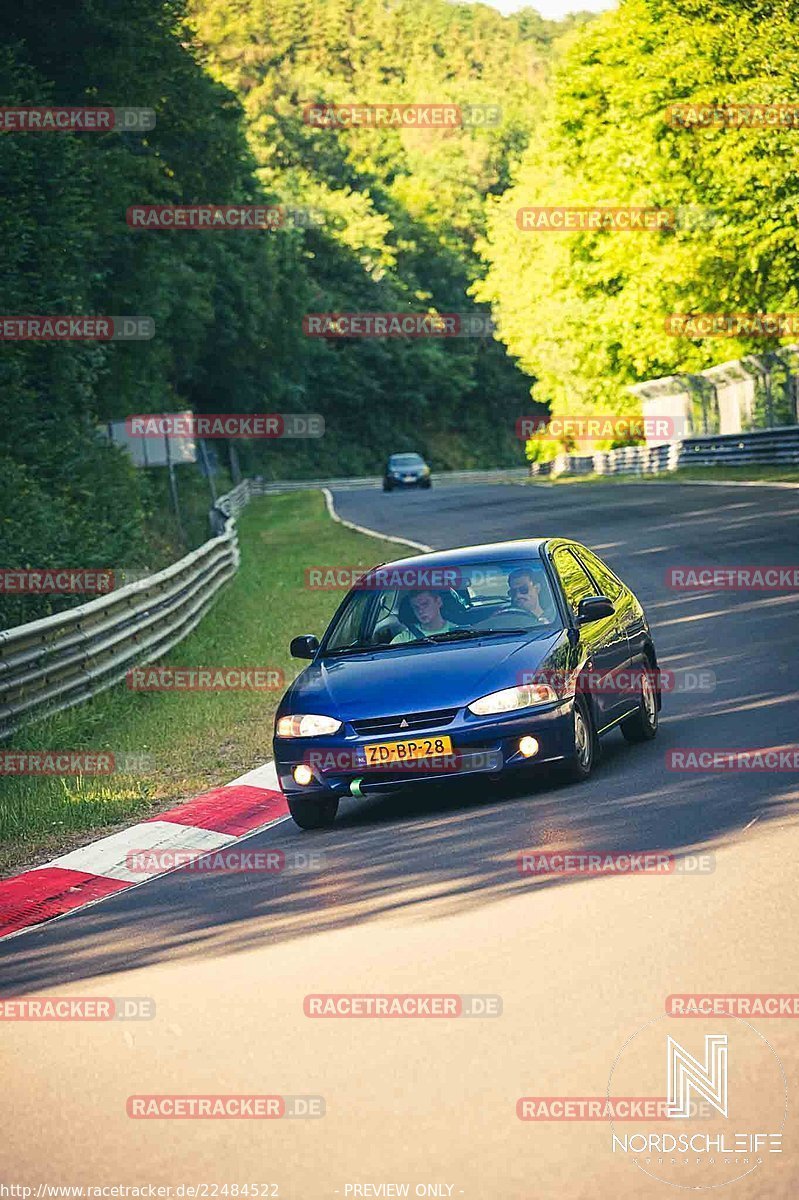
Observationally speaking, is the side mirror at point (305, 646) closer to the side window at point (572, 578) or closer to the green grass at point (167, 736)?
the green grass at point (167, 736)

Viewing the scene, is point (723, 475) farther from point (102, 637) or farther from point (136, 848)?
point (136, 848)

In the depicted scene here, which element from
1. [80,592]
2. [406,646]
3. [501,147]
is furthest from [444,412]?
[406,646]

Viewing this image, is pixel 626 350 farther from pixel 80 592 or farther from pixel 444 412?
pixel 444 412

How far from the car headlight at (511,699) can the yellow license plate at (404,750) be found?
0.25 metres

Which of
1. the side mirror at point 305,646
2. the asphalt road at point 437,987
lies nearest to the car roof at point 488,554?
the side mirror at point 305,646

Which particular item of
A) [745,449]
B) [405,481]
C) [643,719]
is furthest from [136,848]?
[405,481]

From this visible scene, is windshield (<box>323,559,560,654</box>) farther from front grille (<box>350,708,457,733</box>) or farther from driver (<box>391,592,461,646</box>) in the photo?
front grille (<box>350,708,457,733</box>)

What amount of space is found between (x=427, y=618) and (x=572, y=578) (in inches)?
42.4

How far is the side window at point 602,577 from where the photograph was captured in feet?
40.5

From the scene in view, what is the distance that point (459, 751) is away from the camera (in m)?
10.1

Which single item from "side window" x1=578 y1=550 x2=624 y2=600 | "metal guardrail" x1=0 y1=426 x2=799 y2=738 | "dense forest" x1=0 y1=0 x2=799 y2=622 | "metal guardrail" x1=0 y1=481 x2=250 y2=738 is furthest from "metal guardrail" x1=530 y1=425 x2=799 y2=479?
"side window" x1=578 y1=550 x2=624 y2=600

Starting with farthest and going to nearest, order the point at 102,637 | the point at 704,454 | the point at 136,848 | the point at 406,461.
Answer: the point at 406,461 < the point at 704,454 < the point at 102,637 < the point at 136,848

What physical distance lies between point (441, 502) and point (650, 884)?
42.4 m

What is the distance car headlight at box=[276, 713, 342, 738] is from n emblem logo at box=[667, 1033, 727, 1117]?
5108 millimetres
